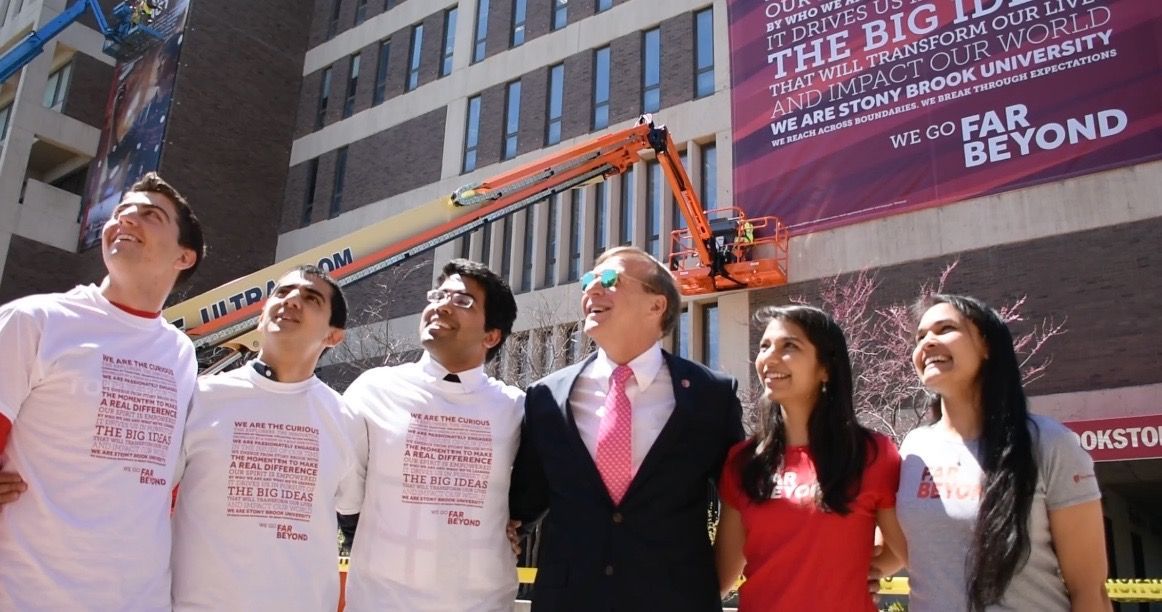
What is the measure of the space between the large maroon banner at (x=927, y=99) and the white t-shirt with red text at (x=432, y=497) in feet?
49.1

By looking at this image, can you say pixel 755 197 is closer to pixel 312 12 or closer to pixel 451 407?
pixel 451 407

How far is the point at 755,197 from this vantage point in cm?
1861

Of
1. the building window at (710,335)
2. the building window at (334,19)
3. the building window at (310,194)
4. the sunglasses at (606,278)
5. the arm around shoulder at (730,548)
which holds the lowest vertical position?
the arm around shoulder at (730,548)

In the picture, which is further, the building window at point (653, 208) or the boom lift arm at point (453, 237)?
the building window at point (653, 208)

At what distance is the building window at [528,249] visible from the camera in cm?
2232

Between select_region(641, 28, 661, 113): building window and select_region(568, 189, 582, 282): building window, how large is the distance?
110 inches

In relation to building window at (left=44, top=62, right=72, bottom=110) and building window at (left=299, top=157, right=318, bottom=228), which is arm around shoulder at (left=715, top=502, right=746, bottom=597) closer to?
building window at (left=299, top=157, right=318, bottom=228)

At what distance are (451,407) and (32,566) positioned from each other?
150 cm

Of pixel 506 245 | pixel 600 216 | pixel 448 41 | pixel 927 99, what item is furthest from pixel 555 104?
pixel 927 99

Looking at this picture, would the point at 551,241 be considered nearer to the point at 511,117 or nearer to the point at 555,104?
the point at 555,104

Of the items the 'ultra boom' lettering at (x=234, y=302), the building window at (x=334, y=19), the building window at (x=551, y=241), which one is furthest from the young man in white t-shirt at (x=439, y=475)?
the building window at (x=334, y=19)

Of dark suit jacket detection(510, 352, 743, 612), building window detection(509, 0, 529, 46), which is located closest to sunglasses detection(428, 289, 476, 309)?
dark suit jacket detection(510, 352, 743, 612)

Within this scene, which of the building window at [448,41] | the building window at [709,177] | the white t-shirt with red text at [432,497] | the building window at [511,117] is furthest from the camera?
the building window at [448,41]

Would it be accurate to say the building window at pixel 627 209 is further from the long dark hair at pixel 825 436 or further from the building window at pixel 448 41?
the long dark hair at pixel 825 436
